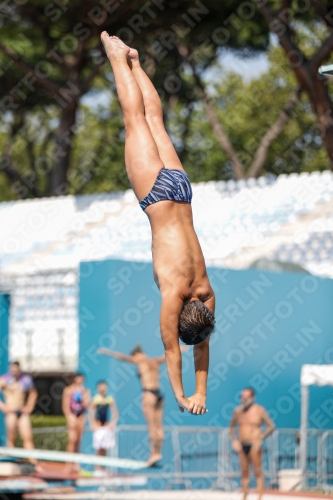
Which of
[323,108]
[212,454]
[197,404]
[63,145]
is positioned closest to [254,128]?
[63,145]

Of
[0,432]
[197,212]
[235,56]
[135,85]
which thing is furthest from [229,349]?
[235,56]

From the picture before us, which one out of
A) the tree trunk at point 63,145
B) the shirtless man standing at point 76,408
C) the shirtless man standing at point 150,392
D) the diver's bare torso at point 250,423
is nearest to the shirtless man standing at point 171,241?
the shirtless man standing at point 150,392

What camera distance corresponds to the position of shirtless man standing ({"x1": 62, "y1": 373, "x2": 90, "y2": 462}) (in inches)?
480

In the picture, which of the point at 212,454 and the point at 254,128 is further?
the point at 254,128

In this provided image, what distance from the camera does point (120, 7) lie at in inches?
808

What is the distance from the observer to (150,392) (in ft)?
39.6

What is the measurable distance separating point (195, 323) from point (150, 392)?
23.9 ft

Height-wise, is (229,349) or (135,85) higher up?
(135,85)

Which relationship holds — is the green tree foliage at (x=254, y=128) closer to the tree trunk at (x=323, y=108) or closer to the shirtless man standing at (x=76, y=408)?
the tree trunk at (x=323, y=108)

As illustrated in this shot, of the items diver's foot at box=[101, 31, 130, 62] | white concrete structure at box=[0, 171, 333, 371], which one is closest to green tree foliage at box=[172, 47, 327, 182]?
white concrete structure at box=[0, 171, 333, 371]

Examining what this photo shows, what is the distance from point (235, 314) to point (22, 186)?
55.0ft

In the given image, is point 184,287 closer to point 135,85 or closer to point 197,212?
point 135,85

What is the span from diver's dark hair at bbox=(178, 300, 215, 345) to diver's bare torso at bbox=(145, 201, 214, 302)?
96mm

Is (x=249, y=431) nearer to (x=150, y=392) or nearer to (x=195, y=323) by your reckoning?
(x=150, y=392)
